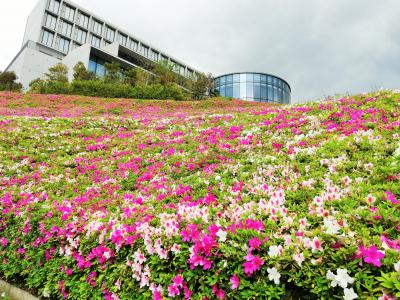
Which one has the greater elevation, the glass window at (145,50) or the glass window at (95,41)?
the glass window at (145,50)

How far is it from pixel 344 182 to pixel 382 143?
2118 mm

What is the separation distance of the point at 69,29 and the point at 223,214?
7763 cm

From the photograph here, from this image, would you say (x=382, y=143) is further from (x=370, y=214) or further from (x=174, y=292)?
(x=174, y=292)

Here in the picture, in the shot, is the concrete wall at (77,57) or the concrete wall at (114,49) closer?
the concrete wall at (77,57)

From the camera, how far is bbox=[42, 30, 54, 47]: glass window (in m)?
64.2

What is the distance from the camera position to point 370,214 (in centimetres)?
351

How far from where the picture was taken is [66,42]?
68.3 meters

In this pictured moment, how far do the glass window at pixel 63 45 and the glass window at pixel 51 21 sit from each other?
2.86 meters

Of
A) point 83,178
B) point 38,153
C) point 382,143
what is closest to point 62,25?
point 38,153

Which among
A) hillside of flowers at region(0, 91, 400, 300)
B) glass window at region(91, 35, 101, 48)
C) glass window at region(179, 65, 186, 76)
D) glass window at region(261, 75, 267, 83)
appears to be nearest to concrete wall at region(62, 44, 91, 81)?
glass window at region(91, 35, 101, 48)

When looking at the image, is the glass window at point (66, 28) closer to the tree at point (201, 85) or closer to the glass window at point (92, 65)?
the glass window at point (92, 65)

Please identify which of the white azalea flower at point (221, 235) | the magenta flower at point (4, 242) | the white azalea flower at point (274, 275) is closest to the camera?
the white azalea flower at point (274, 275)

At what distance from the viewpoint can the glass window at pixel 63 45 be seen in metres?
66.9

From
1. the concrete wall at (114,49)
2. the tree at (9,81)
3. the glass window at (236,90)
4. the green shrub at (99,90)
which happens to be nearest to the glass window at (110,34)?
the concrete wall at (114,49)
